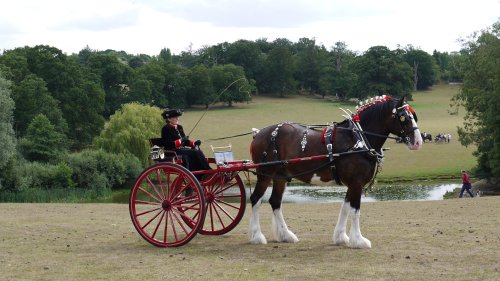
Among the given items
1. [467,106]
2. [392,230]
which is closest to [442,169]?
[467,106]

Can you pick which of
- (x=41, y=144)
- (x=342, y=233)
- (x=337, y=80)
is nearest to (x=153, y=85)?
(x=337, y=80)

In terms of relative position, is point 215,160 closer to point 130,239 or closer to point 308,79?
point 130,239

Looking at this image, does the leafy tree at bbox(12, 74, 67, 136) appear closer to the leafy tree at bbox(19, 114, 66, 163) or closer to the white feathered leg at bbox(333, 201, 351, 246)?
the leafy tree at bbox(19, 114, 66, 163)

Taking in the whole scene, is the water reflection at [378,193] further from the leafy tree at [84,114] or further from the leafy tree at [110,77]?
the leafy tree at [110,77]

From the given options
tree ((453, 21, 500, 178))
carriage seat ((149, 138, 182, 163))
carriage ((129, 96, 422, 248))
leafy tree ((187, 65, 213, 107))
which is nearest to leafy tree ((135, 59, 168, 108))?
leafy tree ((187, 65, 213, 107))

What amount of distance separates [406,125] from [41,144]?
5622 centimetres

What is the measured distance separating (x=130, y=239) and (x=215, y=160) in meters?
2.66

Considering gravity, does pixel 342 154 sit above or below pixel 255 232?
above

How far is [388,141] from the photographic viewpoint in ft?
264

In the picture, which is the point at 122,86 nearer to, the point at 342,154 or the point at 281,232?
the point at 281,232

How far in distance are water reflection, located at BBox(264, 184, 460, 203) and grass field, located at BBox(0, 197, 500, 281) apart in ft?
80.8

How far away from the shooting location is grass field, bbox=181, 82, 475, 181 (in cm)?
6317

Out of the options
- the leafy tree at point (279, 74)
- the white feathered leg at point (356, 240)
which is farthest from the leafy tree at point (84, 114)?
the white feathered leg at point (356, 240)

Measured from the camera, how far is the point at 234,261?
1141 centimetres
